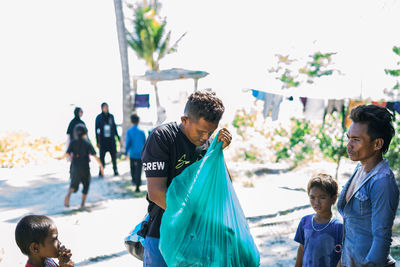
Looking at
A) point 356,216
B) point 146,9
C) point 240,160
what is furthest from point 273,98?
point 146,9

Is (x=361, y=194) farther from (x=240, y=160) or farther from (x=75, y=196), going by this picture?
(x=240, y=160)

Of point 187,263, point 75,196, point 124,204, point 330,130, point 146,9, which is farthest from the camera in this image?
point 146,9

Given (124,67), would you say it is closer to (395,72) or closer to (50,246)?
(395,72)

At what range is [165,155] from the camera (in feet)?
6.70

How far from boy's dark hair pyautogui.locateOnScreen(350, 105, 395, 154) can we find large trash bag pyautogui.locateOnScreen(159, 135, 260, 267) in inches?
30.4

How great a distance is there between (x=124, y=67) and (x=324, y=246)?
1153 centimetres

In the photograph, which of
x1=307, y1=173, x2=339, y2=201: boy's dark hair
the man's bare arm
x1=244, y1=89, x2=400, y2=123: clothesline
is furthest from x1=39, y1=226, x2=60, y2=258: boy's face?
x1=244, y1=89, x2=400, y2=123: clothesline

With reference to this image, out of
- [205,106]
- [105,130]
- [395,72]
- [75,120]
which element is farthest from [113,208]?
[395,72]

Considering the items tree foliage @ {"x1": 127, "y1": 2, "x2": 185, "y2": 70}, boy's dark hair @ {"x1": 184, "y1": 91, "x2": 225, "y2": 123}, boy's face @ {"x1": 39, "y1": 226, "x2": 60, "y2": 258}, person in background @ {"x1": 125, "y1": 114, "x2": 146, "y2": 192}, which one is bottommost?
person in background @ {"x1": 125, "y1": 114, "x2": 146, "y2": 192}

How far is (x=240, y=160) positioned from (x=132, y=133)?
4813mm

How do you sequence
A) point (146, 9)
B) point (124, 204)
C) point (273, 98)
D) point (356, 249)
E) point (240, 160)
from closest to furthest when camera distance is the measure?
point (356, 249) < point (124, 204) < point (273, 98) < point (240, 160) < point (146, 9)

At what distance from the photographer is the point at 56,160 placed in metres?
12.0

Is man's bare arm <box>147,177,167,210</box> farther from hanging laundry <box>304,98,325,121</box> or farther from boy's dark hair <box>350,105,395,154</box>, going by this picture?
hanging laundry <box>304,98,325,121</box>

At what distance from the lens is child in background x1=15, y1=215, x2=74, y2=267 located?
216 centimetres
